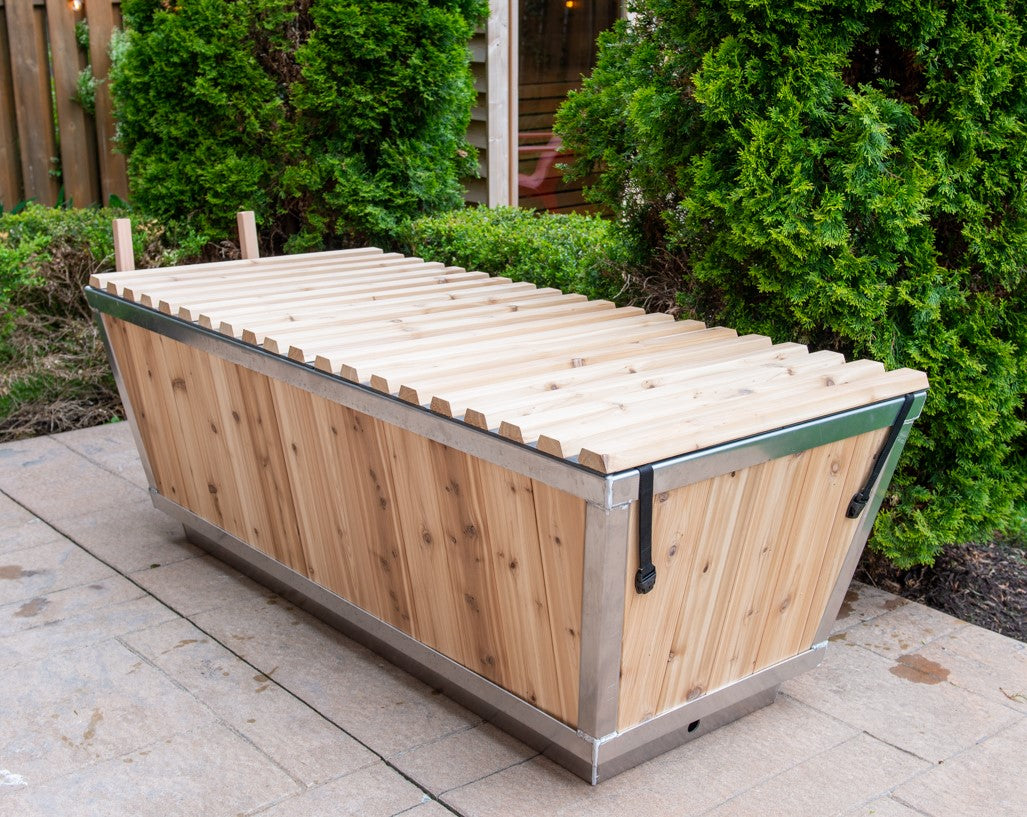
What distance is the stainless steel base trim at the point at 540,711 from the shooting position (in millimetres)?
2619

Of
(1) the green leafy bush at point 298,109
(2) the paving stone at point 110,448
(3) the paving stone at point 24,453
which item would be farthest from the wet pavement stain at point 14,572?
(1) the green leafy bush at point 298,109

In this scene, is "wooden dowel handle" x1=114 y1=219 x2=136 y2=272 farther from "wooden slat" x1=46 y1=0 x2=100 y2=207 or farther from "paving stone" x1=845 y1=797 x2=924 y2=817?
"paving stone" x1=845 y1=797 x2=924 y2=817

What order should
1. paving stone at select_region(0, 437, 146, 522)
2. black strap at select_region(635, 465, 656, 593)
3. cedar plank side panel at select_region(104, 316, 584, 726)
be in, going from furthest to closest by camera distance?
paving stone at select_region(0, 437, 146, 522) → cedar plank side panel at select_region(104, 316, 584, 726) → black strap at select_region(635, 465, 656, 593)

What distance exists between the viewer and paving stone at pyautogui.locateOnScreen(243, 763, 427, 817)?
102 inches

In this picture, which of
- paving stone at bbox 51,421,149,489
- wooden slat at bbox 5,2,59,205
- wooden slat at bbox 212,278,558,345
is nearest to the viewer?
wooden slat at bbox 212,278,558,345

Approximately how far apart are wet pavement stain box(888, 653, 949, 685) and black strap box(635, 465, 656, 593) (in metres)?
1.28

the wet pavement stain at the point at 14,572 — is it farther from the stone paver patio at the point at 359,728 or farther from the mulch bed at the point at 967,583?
the mulch bed at the point at 967,583

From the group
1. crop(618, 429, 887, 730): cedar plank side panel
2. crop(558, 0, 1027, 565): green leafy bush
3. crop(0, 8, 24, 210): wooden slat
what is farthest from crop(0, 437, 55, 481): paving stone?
crop(618, 429, 887, 730): cedar plank side panel

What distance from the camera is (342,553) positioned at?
3.22m

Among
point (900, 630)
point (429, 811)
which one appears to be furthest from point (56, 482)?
point (900, 630)

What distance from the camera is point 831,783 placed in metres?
2.71

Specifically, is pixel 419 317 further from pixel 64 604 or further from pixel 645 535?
pixel 64 604

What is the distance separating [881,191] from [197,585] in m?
2.67

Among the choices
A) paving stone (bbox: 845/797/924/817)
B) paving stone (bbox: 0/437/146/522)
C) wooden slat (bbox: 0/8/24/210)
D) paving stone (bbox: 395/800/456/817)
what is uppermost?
wooden slat (bbox: 0/8/24/210)
